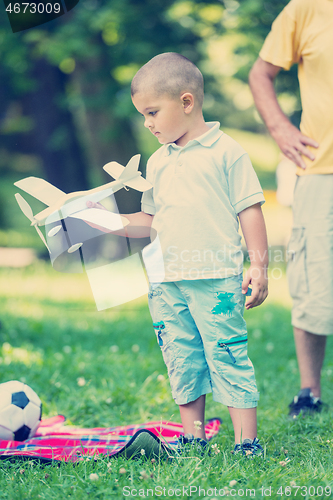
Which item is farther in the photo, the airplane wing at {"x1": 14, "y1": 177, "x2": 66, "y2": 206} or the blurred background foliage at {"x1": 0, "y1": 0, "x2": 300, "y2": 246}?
the blurred background foliage at {"x1": 0, "y1": 0, "x2": 300, "y2": 246}

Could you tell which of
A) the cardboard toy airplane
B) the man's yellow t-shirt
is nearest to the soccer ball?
the cardboard toy airplane

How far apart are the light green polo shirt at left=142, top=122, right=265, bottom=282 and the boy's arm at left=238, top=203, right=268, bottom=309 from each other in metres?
0.05

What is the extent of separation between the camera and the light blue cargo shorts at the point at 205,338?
207cm

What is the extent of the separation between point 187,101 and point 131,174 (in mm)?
381

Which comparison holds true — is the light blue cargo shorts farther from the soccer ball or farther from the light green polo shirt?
the soccer ball

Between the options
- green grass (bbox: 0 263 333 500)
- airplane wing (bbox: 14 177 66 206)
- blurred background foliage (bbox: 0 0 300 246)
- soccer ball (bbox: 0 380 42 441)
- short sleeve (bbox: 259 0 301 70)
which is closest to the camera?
green grass (bbox: 0 263 333 500)

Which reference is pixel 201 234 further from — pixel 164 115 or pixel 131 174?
Result: pixel 164 115

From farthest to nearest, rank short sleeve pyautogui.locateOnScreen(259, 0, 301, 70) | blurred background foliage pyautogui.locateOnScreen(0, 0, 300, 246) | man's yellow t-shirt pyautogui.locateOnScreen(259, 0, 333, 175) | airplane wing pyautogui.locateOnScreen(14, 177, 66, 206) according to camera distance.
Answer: blurred background foliage pyautogui.locateOnScreen(0, 0, 300, 246), short sleeve pyautogui.locateOnScreen(259, 0, 301, 70), man's yellow t-shirt pyautogui.locateOnScreen(259, 0, 333, 175), airplane wing pyautogui.locateOnScreen(14, 177, 66, 206)

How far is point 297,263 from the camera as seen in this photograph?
2.79m

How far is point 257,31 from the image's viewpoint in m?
5.92

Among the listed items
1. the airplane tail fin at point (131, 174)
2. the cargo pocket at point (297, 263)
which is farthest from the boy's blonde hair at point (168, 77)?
the cargo pocket at point (297, 263)

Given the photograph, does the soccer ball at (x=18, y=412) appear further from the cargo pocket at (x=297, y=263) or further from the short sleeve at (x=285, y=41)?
the short sleeve at (x=285, y=41)

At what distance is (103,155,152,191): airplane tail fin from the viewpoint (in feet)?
6.76

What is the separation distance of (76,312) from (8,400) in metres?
3.11
